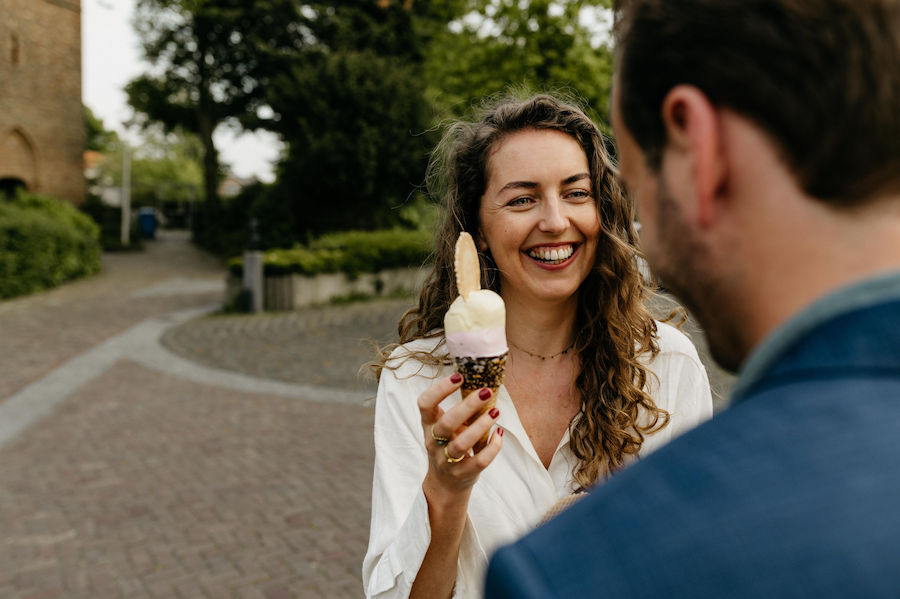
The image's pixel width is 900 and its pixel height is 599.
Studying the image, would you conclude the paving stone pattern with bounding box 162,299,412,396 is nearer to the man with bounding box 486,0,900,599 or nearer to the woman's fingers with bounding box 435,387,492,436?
the woman's fingers with bounding box 435,387,492,436

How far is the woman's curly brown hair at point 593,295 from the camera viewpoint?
2.18 meters

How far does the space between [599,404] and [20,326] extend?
47.6 feet

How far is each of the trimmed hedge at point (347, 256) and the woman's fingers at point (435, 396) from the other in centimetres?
1363

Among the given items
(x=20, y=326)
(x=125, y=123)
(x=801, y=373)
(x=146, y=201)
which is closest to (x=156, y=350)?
(x=20, y=326)

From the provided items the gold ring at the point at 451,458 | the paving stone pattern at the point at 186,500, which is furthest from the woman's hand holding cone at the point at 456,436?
the paving stone pattern at the point at 186,500

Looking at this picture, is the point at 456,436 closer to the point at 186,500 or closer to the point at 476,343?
the point at 476,343

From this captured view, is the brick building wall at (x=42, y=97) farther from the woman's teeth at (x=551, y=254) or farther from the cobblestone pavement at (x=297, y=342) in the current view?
the woman's teeth at (x=551, y=254)

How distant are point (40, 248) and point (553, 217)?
Answer: 1989 centimetres

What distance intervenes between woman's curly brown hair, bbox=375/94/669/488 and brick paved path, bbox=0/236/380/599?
2.97 meters

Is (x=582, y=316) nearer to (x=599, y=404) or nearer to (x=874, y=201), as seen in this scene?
(x=599, y=404)

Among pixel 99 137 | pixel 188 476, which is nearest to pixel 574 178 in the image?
pixel 188 476

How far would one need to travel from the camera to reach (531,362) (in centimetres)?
238

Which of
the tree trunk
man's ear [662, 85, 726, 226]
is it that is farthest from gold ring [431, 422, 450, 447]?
the tree trunk

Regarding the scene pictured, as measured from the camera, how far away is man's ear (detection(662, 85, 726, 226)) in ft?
2.70
